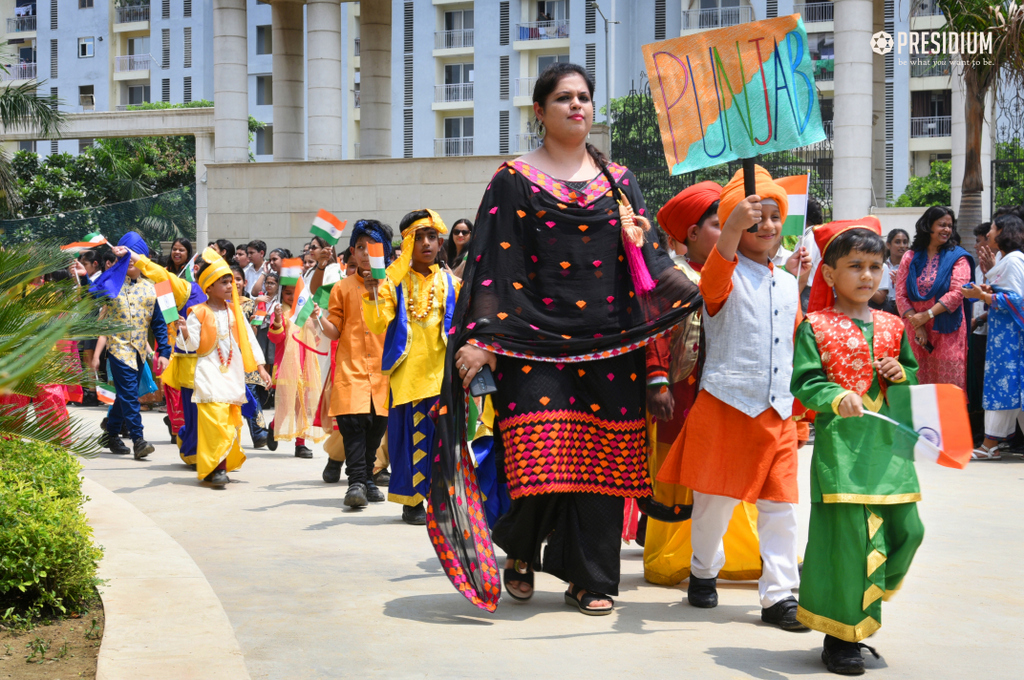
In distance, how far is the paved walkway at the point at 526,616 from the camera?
4031 millimetres

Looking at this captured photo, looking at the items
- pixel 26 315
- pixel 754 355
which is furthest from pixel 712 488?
pixel 26 315

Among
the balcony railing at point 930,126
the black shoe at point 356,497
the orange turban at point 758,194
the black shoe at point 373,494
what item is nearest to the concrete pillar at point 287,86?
the black shoe at point 373,494

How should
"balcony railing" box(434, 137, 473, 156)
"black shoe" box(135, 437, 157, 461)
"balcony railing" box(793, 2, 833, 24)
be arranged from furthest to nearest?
"balcony railing" box(434, 137, 473, 156) → "balcony railing" box(793, 2, 833, 24) → "black shoe" box(135, 437, 157, 461)

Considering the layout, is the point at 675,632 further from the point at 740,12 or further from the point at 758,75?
the point at 740,12

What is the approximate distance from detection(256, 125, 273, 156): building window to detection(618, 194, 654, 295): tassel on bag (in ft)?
192

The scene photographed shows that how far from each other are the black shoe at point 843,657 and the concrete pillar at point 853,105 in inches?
693

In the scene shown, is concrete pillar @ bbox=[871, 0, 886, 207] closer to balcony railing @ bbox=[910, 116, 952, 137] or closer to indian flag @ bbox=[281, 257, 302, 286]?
indian flag @ bbox=[281, 257, 302, 286]

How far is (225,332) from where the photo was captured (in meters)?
9.23

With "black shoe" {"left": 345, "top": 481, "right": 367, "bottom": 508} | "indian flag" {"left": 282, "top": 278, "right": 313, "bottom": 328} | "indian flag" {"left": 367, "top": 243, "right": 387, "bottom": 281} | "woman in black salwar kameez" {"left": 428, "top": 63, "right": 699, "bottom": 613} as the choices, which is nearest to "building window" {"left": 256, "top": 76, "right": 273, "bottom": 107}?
"indian flag" {"left": 282, "top": 278, "right": 313, "bottom": 328}

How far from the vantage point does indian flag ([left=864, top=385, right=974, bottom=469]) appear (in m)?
3.62

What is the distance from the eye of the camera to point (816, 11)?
50.8m

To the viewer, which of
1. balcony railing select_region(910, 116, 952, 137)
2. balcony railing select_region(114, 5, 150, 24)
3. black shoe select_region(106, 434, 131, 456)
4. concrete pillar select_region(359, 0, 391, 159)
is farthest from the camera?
balcony railing select_region(114, 5, 150, 24)

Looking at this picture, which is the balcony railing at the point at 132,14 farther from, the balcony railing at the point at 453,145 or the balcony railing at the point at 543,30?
the balcony railing at the point at 543,30

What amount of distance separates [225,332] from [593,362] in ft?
16.6
